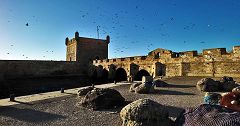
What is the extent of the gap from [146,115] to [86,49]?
127ft

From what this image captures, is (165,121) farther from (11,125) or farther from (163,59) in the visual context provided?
(163,59)

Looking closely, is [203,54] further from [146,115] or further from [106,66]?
[106,66]

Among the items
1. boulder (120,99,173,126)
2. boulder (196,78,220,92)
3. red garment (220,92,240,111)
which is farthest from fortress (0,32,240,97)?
boulder (120,99,173,126)

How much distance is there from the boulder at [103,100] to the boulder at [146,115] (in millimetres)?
3693

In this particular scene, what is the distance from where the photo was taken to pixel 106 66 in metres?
33.2

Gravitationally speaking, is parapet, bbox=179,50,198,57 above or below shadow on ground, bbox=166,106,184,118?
above

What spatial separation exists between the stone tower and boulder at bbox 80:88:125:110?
3072cm

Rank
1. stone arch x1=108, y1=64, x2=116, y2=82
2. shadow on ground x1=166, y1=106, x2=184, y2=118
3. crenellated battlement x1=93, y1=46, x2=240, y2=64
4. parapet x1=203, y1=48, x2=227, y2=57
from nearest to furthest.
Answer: shadow on ground x1=166, y1=106, x2=184, y2=118, crenellated battlement x1=93, y1=46, x2=240, y2=64, parapet x1=203, y1=48, x2=227, y2=57, stone arch x1=108, y1=64, x2=116, y2=82

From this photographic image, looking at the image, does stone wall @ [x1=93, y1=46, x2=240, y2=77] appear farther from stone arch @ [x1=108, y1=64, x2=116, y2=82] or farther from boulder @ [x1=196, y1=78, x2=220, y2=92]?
stone arch @ [x1=108, y1=64, x2=116, y2=82]

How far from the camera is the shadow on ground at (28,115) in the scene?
A: 8156 mm

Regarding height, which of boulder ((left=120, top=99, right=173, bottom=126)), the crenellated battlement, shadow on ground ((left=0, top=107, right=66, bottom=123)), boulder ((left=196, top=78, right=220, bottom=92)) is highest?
the crenellated battlement

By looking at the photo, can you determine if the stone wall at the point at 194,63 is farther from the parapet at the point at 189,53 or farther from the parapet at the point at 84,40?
the parapet at the point at 84,40

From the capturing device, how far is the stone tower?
42781 mm

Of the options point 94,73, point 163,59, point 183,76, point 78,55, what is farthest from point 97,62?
point 183,76
